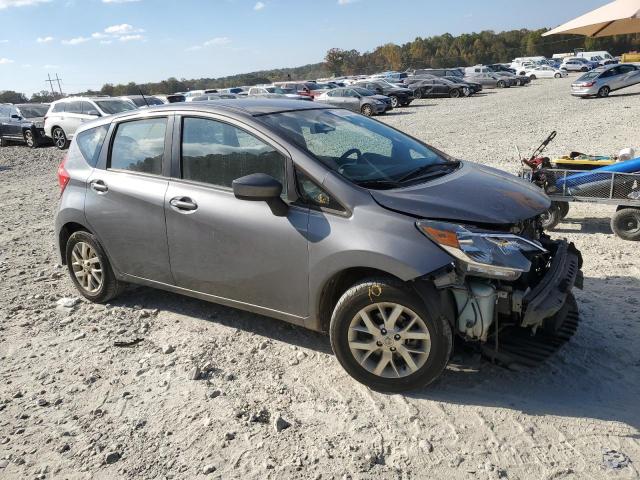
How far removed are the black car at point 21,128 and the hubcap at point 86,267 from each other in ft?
58.2

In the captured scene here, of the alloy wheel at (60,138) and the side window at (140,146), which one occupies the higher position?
the side window at (140,146)

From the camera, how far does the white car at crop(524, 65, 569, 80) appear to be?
51.8 m

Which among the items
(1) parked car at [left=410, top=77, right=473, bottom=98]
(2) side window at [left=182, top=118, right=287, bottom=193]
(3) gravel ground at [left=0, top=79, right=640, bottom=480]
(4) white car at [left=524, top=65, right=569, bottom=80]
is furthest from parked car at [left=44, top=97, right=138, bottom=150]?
(4) white car at [left=524, top=65, right=569, bottom=80]

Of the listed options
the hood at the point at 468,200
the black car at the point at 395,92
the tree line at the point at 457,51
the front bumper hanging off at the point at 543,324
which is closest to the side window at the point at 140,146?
the hood at the point at 468,200

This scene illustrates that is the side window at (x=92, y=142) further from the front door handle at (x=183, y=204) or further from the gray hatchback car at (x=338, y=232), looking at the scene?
the front door handle at (x=183, y=204)

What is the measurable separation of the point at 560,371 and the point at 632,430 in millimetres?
656

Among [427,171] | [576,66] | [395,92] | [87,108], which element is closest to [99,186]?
[427,171]

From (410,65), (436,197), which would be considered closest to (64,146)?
(436,197)

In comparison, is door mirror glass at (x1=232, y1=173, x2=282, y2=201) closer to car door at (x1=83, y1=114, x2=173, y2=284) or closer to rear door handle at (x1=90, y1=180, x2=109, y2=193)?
car door at (x1=83, y1=114, x2=173, y2=284)

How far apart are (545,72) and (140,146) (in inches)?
2184

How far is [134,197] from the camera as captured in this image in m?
4.43

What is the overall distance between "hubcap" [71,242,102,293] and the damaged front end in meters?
3.10

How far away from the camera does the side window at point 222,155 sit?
3.82 meters

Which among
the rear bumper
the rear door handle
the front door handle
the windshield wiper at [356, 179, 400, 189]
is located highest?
the windshield wiper at [356, 179, 400, 189]
